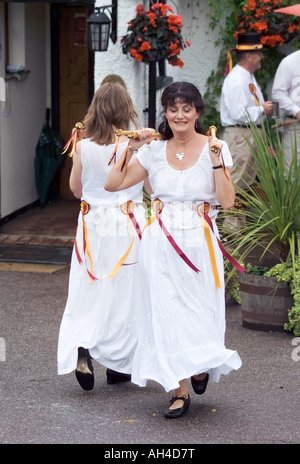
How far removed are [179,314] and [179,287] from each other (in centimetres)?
14

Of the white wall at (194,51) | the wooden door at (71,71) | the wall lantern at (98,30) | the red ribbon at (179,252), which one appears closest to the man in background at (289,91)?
the white wall at (194,51)

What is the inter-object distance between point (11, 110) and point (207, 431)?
619cm

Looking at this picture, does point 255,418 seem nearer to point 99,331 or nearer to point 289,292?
point 99,331

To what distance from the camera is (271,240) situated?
293 inches

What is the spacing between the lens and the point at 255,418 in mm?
5809

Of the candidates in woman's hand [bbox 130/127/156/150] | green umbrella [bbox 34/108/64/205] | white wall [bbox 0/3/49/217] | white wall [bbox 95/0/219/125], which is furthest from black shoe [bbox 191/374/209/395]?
green umbrella [bbox 34/108/64/205]

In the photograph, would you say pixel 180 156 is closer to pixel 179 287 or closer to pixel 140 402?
pixel 179 287

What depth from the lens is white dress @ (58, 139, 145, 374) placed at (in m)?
6.25

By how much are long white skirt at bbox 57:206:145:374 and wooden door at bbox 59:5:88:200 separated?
603cm

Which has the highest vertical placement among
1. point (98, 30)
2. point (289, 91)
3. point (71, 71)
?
point (98, 30)

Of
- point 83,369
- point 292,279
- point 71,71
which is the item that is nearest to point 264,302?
point 292,279

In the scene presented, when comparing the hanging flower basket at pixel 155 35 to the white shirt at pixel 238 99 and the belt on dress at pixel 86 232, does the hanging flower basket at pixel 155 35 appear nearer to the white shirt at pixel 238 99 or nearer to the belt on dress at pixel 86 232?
the white shirt at pixel 238 99

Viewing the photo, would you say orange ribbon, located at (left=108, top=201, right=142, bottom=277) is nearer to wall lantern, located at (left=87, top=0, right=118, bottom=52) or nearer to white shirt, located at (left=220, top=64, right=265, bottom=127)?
white shirt, located at (left=220, top=64, right=265, bottom=127)
